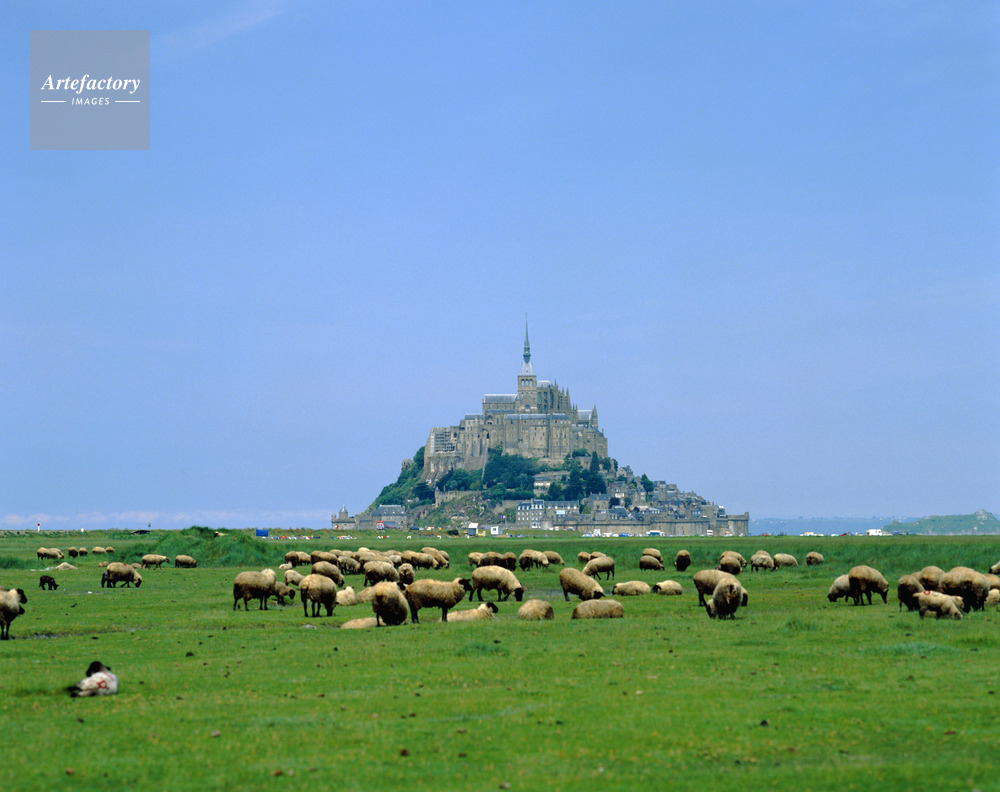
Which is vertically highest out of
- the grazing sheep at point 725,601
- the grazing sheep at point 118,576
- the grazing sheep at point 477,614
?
the grazing sheep at point 725,601

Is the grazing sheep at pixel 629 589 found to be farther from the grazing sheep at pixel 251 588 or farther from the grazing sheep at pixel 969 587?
the grazing sheep at pixel 251 588

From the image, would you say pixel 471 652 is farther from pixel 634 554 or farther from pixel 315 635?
pixel 634 554

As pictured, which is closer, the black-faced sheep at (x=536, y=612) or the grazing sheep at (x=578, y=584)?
the black-faced sheep at (x=536, y=612)

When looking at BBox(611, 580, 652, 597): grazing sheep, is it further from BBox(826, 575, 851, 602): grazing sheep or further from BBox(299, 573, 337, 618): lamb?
BBox(299, 573, 337, 618): lamb

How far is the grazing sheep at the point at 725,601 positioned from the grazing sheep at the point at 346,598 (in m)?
13.0

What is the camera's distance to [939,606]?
92.7 ft

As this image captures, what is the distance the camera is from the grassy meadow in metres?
12.6

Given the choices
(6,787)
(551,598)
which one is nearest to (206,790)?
(6,787)

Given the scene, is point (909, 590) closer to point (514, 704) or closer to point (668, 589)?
point (668, 589)

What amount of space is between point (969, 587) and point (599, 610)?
1119cm

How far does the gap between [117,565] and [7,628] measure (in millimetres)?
20893

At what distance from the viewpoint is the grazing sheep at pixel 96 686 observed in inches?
709

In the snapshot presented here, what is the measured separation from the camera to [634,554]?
233ft

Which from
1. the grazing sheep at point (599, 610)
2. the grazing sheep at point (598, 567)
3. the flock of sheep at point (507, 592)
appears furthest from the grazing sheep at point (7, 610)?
the grazing sheep at point (598, 567)
